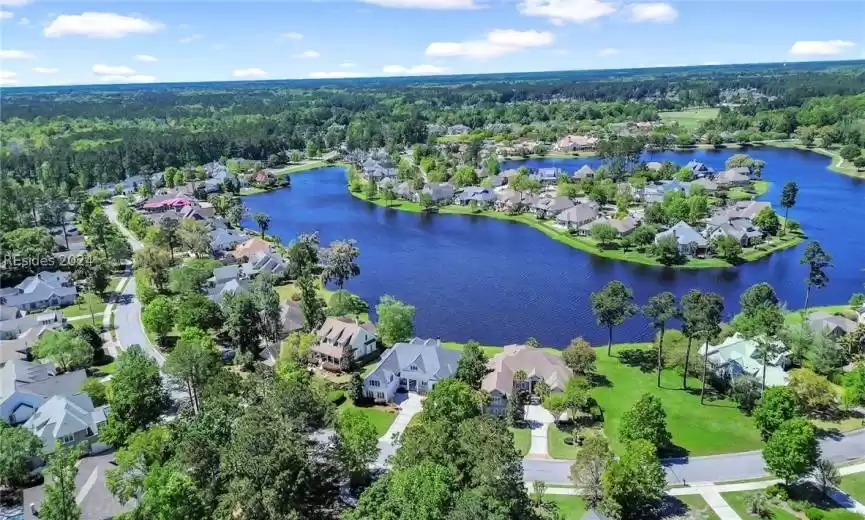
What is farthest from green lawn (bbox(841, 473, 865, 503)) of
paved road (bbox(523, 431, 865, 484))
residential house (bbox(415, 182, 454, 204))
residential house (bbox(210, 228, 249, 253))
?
residential house (bbox(415, 182, 454, 204))

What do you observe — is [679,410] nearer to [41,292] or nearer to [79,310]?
[79,310]

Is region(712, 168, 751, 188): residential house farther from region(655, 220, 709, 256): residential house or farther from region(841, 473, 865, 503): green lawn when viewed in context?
region(841, 473, 865, 503): green lawn

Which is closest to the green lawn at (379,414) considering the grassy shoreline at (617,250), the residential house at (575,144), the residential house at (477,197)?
the grassy shoreline at (617,250)

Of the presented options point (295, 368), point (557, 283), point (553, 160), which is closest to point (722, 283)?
point (557, 283)

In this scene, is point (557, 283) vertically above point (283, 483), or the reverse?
point (283, 483)

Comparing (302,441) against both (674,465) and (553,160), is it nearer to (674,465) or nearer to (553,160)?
(674,465)

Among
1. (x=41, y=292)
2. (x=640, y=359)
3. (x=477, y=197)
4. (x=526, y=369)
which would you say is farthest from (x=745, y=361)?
(x=477, y=197)
